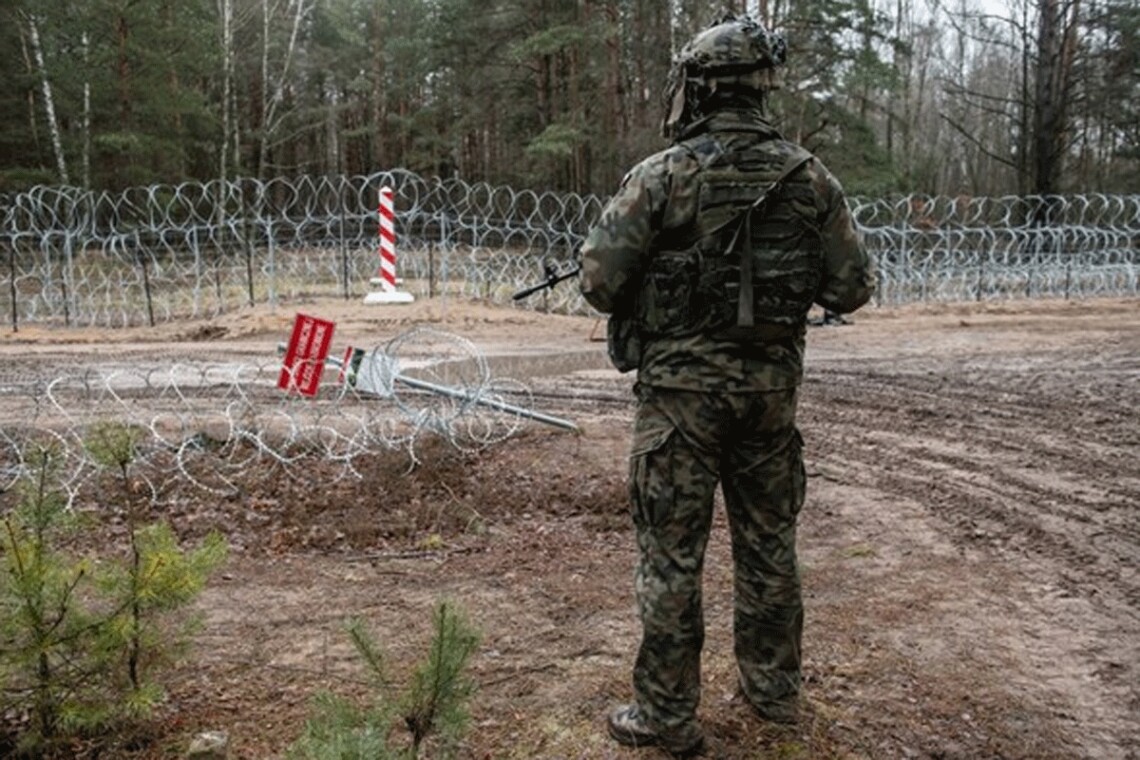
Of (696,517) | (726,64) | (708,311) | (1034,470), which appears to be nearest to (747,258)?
(708,311)

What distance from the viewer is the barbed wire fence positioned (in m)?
5.69

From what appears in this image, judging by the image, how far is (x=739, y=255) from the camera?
238 centimetres

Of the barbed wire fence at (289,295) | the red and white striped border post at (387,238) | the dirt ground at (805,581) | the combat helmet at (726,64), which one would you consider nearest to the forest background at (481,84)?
the barbed wire fence at (289,295)

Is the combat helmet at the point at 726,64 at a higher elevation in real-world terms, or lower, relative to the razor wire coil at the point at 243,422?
higher

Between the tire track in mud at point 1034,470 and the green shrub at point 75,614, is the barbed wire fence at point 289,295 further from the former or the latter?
the tire track in mud at point 1034,470

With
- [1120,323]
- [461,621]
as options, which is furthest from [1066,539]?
[1120,323]

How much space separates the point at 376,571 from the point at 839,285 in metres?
2.50

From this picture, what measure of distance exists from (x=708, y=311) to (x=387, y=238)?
38.1 ft

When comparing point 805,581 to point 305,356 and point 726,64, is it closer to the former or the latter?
point 726,64

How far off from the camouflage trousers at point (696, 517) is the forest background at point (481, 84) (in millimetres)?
16759

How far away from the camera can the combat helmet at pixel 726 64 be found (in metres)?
2.41

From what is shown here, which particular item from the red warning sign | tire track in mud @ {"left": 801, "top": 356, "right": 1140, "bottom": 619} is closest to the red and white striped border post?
tire track in mud @ {"left": 801, "top": 356, "right": 1140, "bottom": 619}

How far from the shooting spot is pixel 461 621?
6.25ft

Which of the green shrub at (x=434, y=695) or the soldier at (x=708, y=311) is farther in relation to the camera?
the soldier at (x=708, y=311)
